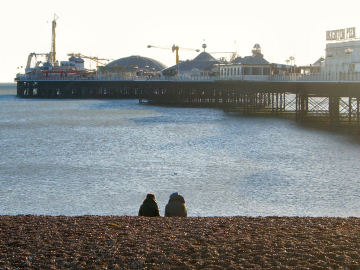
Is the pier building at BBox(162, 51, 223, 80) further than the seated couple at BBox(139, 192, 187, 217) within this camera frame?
Yes

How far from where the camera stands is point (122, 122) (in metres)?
67.5

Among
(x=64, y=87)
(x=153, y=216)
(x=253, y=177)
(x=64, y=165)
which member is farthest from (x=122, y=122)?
(x=64, y=87)

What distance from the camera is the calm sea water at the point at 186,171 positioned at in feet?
A: 76.4

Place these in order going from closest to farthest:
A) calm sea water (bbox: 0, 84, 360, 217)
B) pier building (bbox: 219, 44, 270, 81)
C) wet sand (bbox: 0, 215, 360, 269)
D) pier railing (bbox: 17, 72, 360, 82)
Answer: wet sand (bbox: 0, 215, 360, 269) → calm sea water (bbox: 0, 84, 360, 217) → pier railing (bbox: 17, 72, 360, 82) → pier building (bbox: 219, 44, 270, 81)

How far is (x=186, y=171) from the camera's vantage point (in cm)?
3159

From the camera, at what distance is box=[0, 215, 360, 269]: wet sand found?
12.3 m

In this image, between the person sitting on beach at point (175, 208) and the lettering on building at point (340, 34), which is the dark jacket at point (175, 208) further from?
the lettering on building at point (340, 34)

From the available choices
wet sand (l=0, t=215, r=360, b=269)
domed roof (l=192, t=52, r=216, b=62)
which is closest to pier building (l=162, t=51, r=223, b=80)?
domed roof (l=192, t=52, r=216, b=62)

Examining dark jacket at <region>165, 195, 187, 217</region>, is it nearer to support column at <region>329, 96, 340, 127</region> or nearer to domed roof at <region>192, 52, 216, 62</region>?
support column at <region>329, 96, 340, 127</region>

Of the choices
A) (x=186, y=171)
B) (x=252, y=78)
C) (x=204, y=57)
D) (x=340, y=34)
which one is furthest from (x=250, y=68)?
(x=204, y=57)

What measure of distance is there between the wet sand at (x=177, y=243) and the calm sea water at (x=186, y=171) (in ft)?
21.4

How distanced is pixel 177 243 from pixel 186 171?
1814 centimetres

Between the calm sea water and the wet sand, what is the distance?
6525 millimetres

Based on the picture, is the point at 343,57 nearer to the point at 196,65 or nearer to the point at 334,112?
the point at 334,112
